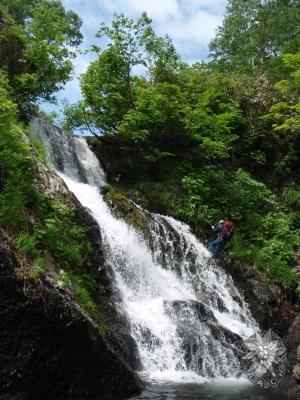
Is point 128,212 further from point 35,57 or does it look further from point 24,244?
point 35,57

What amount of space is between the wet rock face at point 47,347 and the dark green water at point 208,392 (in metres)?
0.72

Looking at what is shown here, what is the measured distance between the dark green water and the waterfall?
57cm

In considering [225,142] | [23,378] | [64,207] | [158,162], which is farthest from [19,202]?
[225,142]

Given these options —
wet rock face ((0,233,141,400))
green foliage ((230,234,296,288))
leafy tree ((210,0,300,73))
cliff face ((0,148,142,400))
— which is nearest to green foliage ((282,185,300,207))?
green foliage ((230,234,296,288))

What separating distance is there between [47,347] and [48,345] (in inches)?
1.1

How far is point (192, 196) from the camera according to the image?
51.8 ft

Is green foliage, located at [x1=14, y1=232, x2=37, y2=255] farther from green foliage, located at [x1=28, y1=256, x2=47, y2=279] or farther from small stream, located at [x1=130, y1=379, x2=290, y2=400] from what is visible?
small stream, located at [x1=130, y1=379, x2=290, y2=400]

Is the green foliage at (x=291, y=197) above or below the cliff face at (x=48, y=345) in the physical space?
above

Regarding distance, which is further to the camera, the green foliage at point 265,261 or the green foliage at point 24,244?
the green foliage at point 265,261

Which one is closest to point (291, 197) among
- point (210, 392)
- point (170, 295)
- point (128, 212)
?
point (128, 212)

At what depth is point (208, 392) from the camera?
7617 millimetres

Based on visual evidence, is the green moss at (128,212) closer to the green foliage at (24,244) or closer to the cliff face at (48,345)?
the cliff face at (48,345)

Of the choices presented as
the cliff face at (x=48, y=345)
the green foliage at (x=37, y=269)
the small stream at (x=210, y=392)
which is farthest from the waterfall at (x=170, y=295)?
the green foliage at (x=37, y=269)

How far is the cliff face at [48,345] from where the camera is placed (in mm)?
5684
